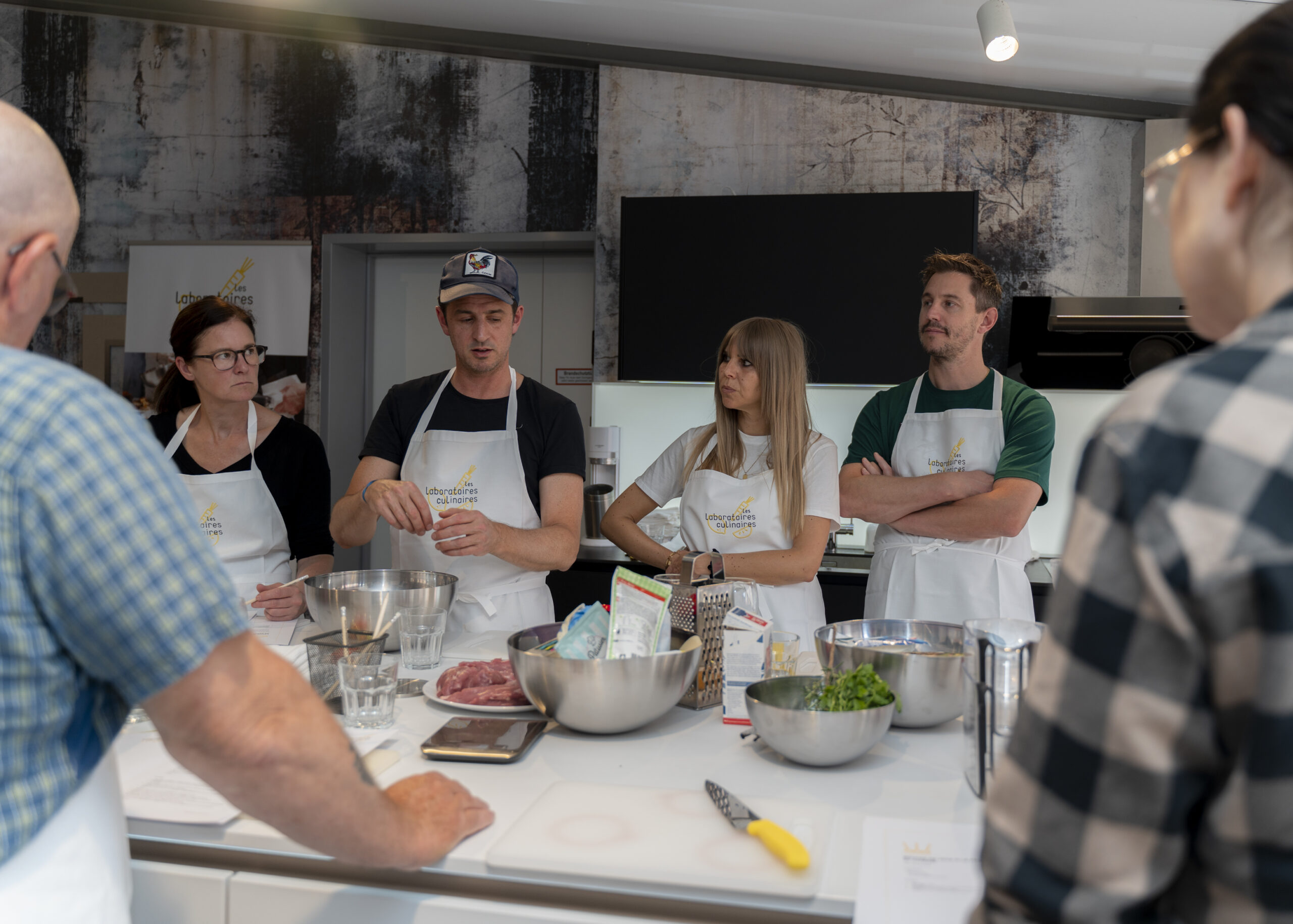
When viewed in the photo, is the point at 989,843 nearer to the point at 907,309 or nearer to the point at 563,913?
the point at 563,913

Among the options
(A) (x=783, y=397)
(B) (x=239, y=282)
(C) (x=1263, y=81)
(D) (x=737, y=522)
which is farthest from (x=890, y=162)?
(C) (x=1263, y=81)

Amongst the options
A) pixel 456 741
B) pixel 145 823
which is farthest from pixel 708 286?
pixel 145 823

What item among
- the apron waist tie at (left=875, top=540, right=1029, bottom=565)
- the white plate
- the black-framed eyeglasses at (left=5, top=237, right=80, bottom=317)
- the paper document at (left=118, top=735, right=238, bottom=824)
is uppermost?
the black-framed eyeglasses at (left=5, top=237, right=80, bottom=317)

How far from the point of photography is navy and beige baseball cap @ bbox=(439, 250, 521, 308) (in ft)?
7.74

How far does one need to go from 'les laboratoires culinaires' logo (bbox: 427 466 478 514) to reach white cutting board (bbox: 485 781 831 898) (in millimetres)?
1341

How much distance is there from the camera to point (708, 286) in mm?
3449

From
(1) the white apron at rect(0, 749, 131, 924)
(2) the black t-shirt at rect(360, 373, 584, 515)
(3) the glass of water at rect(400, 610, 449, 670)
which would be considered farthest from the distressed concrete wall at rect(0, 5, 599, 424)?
(1) the white apron at rect(0, 749, 131, 924)

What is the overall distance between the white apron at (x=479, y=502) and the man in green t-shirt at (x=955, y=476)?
0.91 metres

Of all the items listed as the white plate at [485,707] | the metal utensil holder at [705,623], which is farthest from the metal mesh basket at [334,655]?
the metal utensil holder at [705,623]

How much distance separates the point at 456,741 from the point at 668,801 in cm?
34

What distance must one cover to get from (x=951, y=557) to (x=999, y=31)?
1.47m

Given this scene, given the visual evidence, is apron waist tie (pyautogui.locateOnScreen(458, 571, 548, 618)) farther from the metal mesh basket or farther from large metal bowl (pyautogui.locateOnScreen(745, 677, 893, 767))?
large metal bowl (pyautogui.locateOnScreen(745, 677, 893, 767))

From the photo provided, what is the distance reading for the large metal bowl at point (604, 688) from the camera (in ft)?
4.49

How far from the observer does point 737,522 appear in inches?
104
